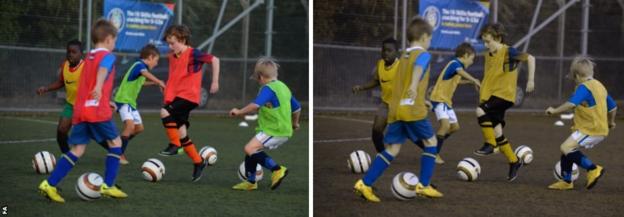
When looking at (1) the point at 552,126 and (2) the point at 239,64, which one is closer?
(1) the point at 552,126

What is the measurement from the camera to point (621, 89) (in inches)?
484

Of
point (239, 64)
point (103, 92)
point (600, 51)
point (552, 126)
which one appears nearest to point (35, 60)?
point (239, 64)

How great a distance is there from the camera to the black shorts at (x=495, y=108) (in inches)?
208

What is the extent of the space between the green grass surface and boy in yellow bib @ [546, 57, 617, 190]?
1.31 m

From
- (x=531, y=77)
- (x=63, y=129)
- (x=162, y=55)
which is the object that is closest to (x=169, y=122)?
(x=63, y=129)

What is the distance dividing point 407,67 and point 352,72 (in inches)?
172

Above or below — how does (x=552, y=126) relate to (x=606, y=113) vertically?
below

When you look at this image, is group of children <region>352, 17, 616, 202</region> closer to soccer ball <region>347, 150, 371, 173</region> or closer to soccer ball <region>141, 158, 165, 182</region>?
soccer ball <region>347, 150, 371, 173</region>

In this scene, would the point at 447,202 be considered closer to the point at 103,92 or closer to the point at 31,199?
the point at 103,92

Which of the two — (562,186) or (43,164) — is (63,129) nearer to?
(43,164)

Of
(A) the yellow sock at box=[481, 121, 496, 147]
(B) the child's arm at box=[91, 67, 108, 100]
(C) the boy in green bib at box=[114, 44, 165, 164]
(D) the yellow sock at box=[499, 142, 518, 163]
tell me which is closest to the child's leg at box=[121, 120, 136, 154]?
(C) the boy in green bib at box=[114, 44, 165, 164]

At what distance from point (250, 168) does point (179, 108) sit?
2.67 feet

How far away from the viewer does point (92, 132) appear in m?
4.00

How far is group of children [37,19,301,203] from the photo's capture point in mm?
3906
